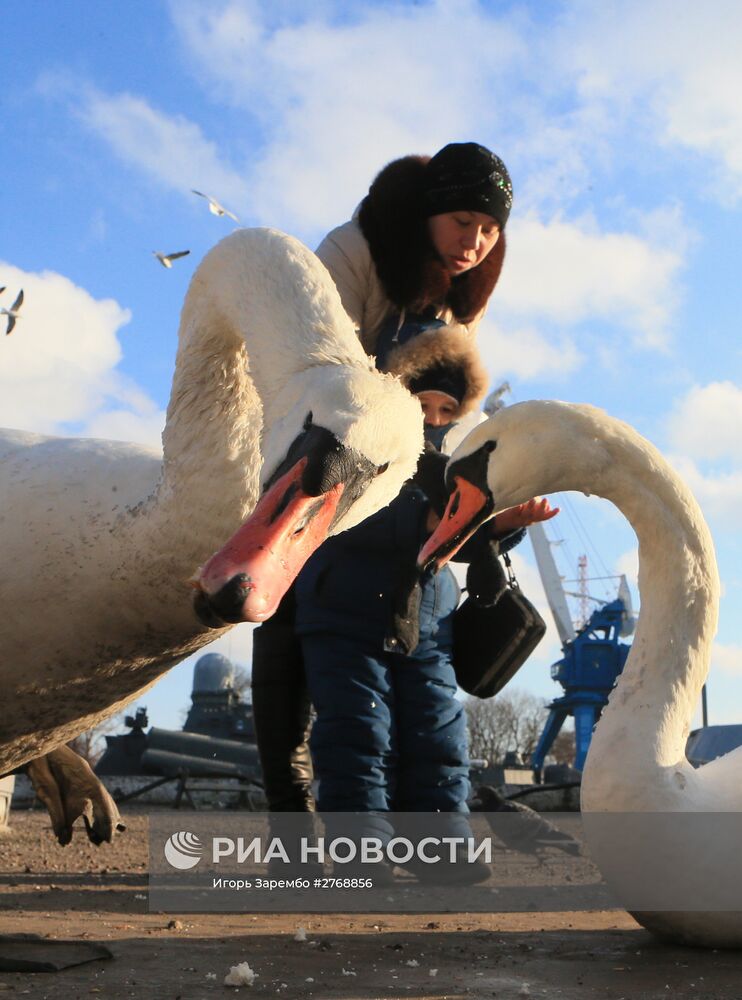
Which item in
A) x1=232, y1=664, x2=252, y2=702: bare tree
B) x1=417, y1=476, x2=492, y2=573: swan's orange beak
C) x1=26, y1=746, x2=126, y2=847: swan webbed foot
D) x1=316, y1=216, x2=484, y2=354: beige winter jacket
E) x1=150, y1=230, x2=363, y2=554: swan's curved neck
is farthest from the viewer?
x1=232, y1=664, x2=252, y2=702: bare tree

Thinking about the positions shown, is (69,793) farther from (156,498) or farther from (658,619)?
(658,619)

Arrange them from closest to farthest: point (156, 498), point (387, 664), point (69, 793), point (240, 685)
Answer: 1. point (156, 498)
2. point (69, 793)
3. point (387, 664)
4. point (240, 685)

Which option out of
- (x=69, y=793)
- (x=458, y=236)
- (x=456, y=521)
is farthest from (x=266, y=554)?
(x=458, y=236)

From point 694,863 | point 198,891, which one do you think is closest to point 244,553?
point 694,863

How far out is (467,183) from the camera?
13.0ft

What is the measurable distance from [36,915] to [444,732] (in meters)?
1.47

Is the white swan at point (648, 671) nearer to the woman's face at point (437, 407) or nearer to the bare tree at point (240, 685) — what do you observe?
the woman's face at point (437, 407)

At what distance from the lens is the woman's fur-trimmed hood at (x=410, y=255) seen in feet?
13.0

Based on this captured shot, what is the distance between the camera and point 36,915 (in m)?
3.09

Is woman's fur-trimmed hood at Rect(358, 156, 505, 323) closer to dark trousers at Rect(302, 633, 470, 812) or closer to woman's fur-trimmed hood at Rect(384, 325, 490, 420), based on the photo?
woman's fur-trimmed hood at Rect(384, 325, 490, 420)

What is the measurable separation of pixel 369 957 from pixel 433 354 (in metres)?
2.04

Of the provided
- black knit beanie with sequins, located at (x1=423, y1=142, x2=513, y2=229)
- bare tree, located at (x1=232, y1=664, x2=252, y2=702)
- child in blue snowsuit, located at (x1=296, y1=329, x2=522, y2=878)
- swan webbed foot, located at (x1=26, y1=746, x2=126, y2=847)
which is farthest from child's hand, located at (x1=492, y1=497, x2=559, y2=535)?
bare tree, located at (x1=232, y1=664, x2=252, y2=702)

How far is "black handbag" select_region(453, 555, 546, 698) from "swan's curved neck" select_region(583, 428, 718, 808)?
80 cm

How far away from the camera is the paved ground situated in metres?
1.98
